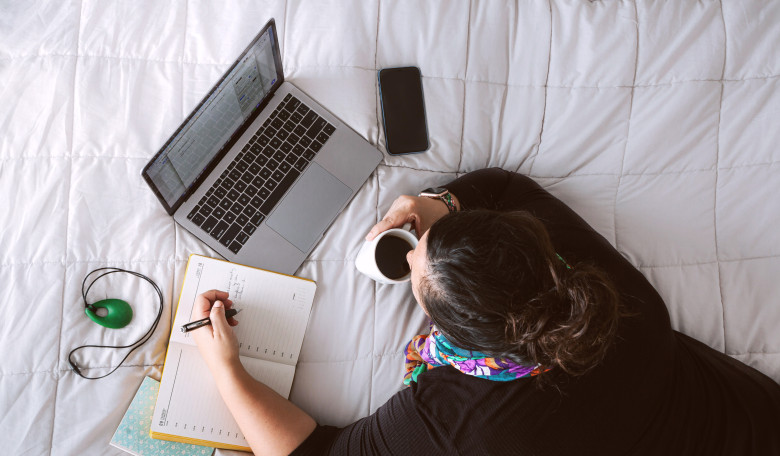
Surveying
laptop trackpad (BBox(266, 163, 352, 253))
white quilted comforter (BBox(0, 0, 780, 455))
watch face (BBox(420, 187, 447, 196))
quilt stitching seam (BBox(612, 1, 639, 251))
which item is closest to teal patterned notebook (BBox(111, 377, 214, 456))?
white quilted comforter (BBox(0, 0, 780, 455))

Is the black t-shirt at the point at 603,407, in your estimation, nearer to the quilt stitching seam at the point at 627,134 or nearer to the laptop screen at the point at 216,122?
the quilt stitching seam at the point at 627,134

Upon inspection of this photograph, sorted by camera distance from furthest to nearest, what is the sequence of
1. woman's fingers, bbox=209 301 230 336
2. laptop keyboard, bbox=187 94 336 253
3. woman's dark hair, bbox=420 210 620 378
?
laptop keyboard, bbox=187 94 336 253, woman's fingers, bbox=209 301 230 336, woman's dark hair, bbox=420 210 620 378

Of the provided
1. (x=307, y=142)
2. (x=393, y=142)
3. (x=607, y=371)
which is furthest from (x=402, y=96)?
(x=607, y=371)

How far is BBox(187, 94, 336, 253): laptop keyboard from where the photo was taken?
1.02 m

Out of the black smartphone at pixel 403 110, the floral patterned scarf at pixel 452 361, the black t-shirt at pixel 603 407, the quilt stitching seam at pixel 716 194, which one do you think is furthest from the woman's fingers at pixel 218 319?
the quilt stitching seam at pixel 716 194

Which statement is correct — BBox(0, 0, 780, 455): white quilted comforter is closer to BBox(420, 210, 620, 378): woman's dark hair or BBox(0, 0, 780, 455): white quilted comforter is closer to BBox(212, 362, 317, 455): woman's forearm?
BBox(212, 362, 317, 455): woman's forearm

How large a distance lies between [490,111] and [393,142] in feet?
0.78

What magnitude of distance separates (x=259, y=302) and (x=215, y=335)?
0.37ft

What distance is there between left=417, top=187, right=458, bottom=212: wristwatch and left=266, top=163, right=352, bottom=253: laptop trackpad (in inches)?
6.5

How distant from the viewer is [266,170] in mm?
1065

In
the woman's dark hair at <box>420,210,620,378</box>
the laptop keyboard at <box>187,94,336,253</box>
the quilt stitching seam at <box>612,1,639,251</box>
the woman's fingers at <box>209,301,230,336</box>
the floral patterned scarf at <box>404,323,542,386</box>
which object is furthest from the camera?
the quilt stitching seam at <box>612,1,639,251</box>

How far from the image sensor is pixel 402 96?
1125 mm

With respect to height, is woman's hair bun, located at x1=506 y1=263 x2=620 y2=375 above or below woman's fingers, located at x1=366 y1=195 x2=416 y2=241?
below

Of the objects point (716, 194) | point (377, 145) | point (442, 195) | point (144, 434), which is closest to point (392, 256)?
point (442, 195)
